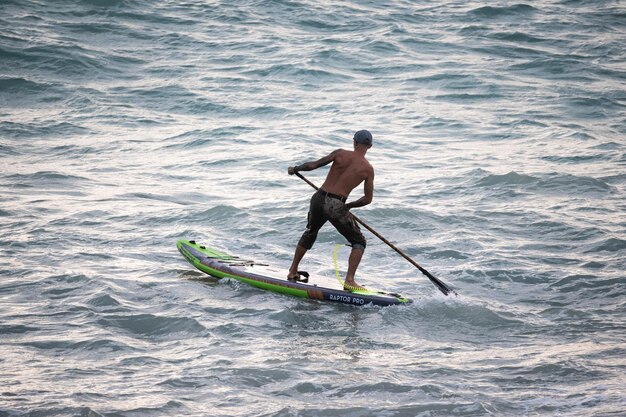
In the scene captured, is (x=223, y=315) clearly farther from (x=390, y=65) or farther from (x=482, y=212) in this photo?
(x=390, y=65)

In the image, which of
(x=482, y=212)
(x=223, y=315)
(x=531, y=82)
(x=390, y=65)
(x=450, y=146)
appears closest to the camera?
(x=223, y=315)

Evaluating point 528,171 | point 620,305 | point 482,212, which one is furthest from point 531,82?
point 620,305

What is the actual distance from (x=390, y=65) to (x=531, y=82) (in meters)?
3.56

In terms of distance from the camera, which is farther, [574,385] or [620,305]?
[620,305]

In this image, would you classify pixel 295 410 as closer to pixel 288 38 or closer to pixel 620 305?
pixel 620 305

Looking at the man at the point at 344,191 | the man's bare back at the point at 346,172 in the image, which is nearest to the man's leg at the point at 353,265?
the man at the point at 344,191

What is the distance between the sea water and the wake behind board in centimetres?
11

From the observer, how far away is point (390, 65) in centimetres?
2152

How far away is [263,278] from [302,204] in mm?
3672

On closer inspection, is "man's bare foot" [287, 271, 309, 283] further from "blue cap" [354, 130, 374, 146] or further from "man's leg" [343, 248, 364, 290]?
"blue cap" [354, 130, 374, 146]

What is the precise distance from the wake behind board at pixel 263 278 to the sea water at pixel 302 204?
0.37ft

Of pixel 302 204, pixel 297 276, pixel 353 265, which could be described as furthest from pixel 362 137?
pixel 302 204

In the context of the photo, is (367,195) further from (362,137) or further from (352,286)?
(352,286)

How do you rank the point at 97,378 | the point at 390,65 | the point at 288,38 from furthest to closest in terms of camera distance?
the point at 288,38
the point at 390,65
the point at 97,378
